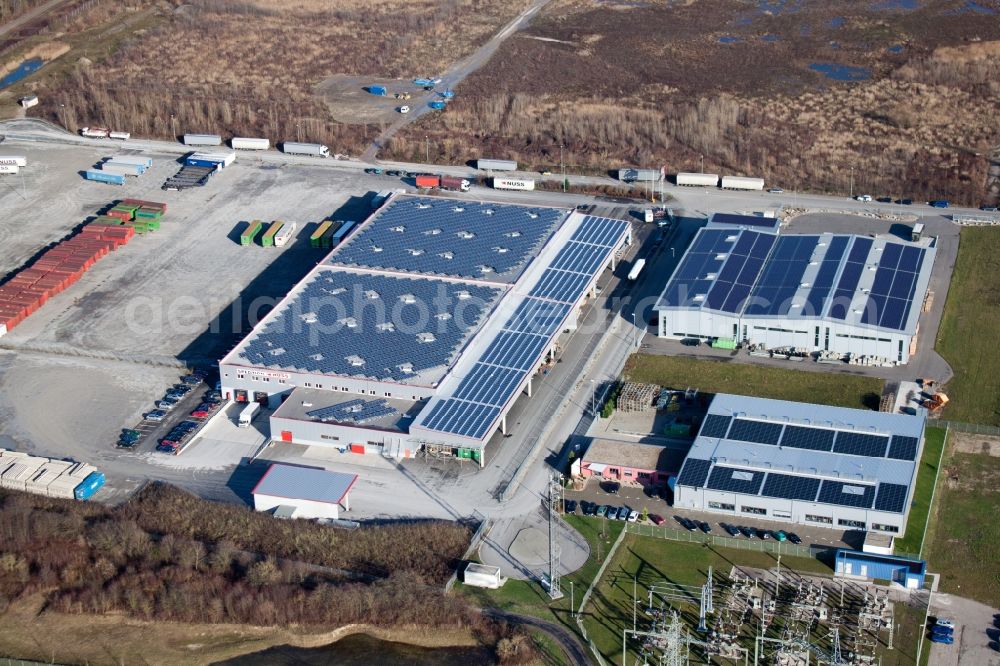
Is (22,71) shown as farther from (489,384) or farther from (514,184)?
(489,384)

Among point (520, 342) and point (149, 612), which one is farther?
point (520, 342)

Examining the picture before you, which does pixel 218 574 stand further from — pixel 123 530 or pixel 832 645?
pixel 832 645

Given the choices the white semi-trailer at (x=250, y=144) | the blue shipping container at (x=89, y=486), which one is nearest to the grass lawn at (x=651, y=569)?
the blue shipping container at (x=89, y=486)

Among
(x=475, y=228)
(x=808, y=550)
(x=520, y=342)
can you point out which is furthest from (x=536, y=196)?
(x=808, y=550)

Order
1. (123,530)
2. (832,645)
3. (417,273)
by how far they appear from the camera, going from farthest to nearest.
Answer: (417,273) < (123,530) < (832,645)

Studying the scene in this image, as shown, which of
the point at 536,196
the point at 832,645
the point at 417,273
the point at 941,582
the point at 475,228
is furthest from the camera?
the point at 536,196

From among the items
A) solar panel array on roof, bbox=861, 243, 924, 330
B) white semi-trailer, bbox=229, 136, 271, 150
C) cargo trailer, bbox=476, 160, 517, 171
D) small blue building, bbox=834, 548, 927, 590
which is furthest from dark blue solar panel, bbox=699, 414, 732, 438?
white semi-trailer, bbox=229, 136, 271, 150

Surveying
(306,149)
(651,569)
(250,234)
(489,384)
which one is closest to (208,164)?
(306,149)
